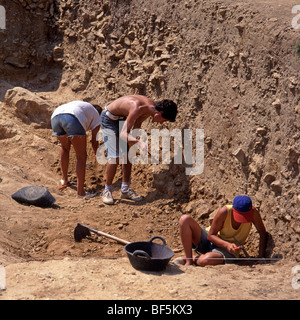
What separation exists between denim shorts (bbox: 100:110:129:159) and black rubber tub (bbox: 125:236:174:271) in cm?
204

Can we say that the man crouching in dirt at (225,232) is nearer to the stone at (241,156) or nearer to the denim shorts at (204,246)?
the denim shorts at (204,246)

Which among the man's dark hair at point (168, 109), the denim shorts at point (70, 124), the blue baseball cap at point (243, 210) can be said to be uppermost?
the man's dark hair at point (168, 109)

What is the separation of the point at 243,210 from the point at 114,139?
2.19 metres

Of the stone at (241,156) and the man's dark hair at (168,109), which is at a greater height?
the man's dark hair at (168,109)

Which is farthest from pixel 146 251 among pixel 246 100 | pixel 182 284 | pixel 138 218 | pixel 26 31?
pixel 26 31

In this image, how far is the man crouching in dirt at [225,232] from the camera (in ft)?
15.1

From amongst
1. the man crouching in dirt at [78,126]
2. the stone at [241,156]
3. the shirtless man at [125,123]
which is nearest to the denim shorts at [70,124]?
the man crouching in dirt at [78,126]

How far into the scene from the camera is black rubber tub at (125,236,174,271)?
4098 millimetres

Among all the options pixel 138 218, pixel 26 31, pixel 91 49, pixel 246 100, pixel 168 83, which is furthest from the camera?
pixel 26 31

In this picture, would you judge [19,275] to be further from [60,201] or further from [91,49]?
[91,49]

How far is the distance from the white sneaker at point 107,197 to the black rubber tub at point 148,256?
184 cm

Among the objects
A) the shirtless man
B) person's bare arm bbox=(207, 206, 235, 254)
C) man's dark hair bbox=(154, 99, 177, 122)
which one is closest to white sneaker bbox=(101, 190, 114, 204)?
the shirtless man

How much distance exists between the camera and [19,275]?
4.02 m

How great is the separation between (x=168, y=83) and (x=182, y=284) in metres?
3.37
